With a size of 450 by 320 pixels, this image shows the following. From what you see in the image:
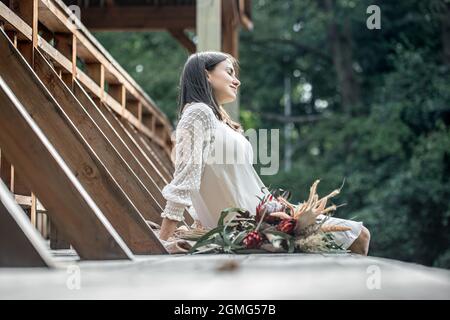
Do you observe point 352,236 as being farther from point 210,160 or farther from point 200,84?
point 200,84

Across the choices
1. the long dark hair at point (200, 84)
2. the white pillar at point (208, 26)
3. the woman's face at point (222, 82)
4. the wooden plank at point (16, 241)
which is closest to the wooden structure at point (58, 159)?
the wooden plank at point (16, 241)

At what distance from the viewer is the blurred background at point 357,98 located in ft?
46.1

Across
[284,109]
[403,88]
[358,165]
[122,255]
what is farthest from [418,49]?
[122,255]

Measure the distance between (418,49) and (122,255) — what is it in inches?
538

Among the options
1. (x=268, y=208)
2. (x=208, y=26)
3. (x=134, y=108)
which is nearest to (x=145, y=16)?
(x=134, y=108)

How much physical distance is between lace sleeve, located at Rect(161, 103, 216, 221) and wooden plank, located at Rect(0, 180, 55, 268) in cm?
135

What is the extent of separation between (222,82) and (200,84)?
0.12 metres

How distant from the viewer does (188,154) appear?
357cm

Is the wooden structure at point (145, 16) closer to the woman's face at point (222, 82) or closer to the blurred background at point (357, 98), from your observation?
the blurred background at point (357, 98)

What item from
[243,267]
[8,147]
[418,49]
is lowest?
[243,267]

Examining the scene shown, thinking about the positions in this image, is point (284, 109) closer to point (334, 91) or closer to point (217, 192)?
point (334, 91)

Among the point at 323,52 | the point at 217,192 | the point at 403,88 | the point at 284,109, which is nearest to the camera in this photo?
the point at 217,192

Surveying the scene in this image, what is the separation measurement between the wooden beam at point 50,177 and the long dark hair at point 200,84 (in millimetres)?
1362

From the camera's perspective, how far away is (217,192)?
3766 mm
